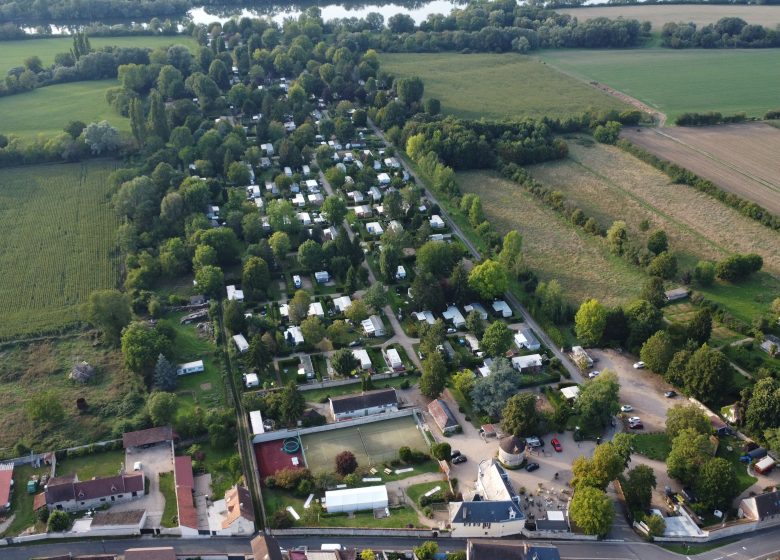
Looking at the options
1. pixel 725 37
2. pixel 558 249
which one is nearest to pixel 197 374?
pixel 558 249

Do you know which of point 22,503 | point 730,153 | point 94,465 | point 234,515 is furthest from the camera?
point 730,153

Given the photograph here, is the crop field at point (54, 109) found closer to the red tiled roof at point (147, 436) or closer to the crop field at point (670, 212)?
the red tiled roof at point (147, 436)

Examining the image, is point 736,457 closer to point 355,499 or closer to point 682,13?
point 355,499

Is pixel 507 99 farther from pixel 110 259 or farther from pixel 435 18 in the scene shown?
pixel 110 259

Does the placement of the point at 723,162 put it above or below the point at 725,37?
below

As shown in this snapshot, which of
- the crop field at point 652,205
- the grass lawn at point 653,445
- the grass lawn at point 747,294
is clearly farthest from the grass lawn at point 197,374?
the crop field at point 652,205

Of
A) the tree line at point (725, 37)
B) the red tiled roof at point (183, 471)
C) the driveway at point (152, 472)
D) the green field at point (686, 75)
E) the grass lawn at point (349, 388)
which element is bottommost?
the driveway at point (152, 472)

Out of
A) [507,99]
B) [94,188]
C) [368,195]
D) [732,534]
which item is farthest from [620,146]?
[94,188]
